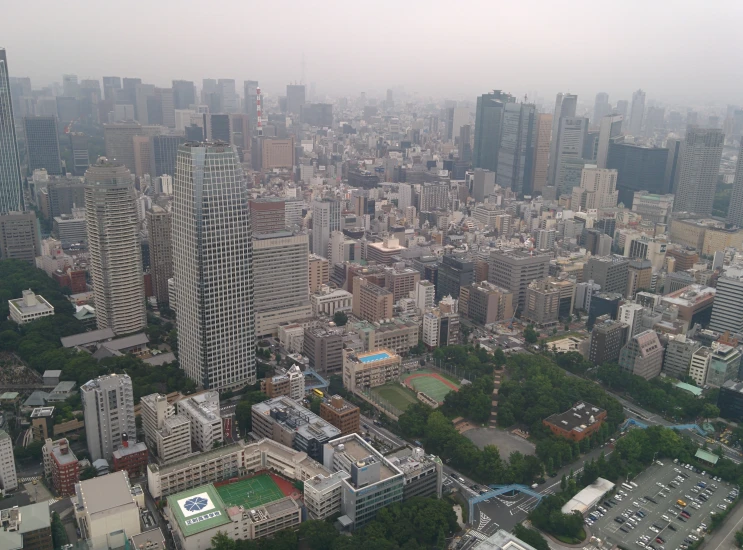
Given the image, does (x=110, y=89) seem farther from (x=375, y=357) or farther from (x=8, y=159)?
(x=375, y=357)

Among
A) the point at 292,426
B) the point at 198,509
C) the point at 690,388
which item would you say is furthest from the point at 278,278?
the point at 690,388

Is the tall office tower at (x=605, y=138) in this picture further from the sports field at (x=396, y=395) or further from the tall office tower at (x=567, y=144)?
the sports field at (x=396, y=395)

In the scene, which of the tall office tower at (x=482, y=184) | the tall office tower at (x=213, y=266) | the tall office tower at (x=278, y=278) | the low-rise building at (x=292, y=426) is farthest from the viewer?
the tall office tower at (x=482, y=184)

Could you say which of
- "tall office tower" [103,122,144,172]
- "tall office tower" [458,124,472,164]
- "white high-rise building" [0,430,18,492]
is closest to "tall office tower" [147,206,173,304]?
"white high-rise building" [0,430,18,492]

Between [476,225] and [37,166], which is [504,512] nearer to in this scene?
[476,225]

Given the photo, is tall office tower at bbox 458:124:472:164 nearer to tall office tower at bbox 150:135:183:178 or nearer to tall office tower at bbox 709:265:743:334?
tall office tower at bbox 150:135:183:178

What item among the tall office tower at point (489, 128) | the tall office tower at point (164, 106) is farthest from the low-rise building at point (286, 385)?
the tall office tower at point (164, 106)
